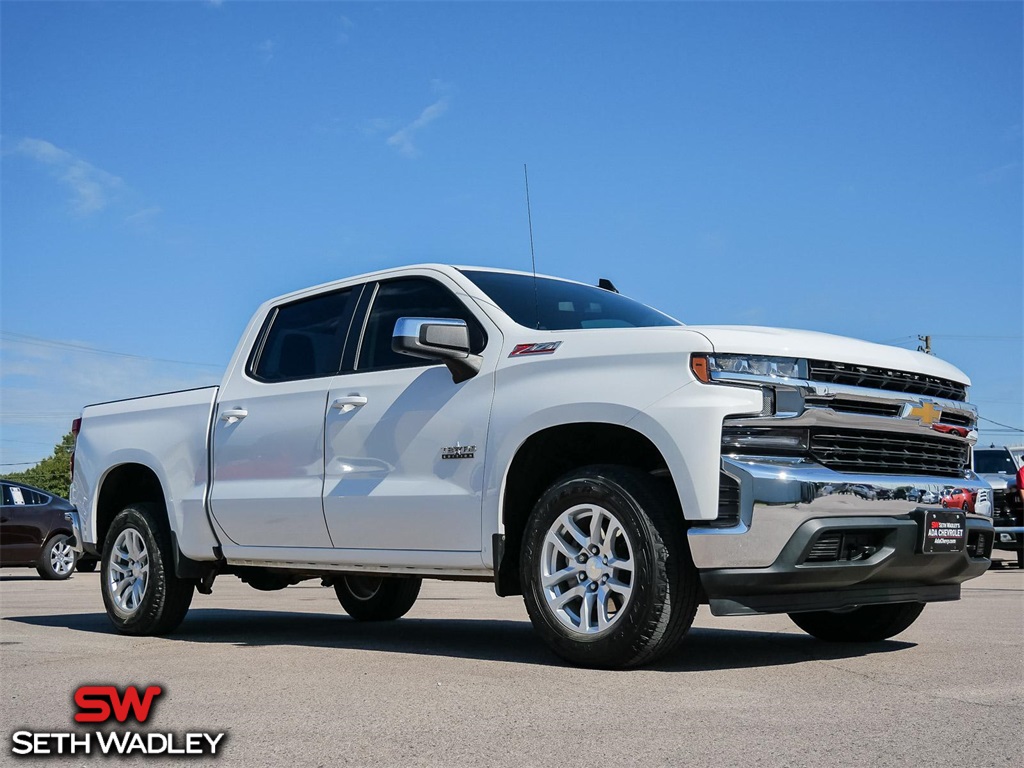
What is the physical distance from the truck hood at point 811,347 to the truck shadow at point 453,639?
1480 millimetres

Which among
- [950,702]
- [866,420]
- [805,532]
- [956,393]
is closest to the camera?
[950,702]

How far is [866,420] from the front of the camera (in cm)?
531

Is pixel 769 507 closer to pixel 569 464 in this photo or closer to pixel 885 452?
pixel 885 452

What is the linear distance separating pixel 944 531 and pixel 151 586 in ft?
16.4

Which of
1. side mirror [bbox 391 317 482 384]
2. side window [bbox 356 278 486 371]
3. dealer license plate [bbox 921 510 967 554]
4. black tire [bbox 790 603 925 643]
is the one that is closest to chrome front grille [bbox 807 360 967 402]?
dealer license plate [bbox 921 510 967 554]

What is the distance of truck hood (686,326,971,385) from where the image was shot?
5133 mm

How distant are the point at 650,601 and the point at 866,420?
4.22 ft

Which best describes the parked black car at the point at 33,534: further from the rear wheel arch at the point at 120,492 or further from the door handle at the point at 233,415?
the door handle at the point at 233,415

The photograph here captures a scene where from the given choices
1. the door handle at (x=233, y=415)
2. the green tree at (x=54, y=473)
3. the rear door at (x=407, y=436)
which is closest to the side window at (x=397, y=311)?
the rear door at (x=407, y=436)

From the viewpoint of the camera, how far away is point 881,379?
5484 millimetres

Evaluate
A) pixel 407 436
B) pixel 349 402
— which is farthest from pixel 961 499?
pixel 349 402

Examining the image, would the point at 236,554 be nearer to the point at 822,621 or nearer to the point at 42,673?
the point at 42,673

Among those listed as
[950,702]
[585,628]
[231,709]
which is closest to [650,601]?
[585,628]

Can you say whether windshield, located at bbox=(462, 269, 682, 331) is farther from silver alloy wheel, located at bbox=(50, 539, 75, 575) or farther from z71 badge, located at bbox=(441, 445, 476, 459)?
silver alloy wheel, located at bbox=(50, 539, 75, 575)
